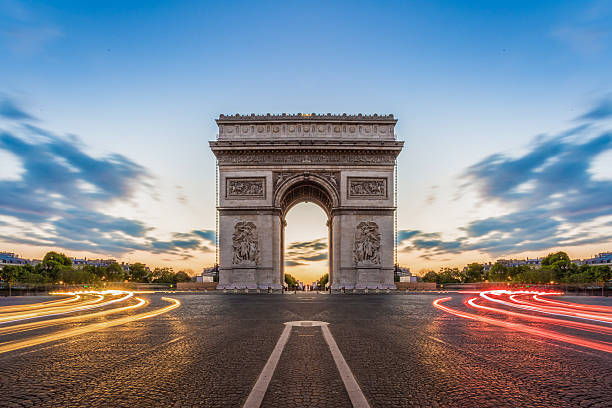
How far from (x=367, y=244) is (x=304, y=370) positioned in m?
34.9

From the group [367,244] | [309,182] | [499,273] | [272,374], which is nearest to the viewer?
[272,374]

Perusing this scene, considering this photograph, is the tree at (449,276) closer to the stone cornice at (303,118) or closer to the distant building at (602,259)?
the distant building at (602,259)

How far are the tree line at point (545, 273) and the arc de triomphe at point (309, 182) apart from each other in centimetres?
6066

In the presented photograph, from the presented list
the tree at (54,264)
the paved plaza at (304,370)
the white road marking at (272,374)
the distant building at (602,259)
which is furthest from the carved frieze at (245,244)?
the distant building at (602,259)

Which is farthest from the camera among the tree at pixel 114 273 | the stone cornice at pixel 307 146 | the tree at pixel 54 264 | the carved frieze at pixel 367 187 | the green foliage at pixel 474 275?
the green foliage at pixel 474 275

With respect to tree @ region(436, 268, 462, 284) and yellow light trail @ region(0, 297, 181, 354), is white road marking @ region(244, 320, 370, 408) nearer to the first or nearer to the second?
yellow light trail @ region(0, 297, 181, 354)

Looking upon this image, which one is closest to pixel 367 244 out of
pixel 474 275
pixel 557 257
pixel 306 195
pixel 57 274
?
pixel 306 195

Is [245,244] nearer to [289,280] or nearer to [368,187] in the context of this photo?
[368,187]

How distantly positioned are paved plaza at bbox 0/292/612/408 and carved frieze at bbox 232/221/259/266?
3090 cm

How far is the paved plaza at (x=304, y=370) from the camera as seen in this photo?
368cm

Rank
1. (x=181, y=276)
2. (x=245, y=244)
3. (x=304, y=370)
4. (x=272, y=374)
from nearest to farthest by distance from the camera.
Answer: (x=272, y=374), (x=304, y=370), (x=245, y=244), (x=181, y=276)

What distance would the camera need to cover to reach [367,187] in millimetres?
40469

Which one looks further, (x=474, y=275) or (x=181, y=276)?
(x=474, y=275)

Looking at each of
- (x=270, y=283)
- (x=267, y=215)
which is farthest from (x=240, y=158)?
(x=270, y=283)
